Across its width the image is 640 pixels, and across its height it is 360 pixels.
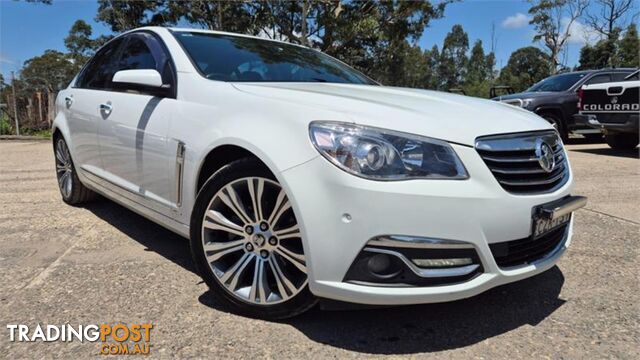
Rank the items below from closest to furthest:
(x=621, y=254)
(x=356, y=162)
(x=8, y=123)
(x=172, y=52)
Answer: (x=356, y=162), (x=172, y=52), (x=621, y=254), (x=8, y=123)

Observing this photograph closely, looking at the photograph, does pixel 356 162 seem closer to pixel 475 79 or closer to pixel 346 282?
pixel 346 282

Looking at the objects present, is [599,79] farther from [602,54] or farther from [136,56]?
[602,54]

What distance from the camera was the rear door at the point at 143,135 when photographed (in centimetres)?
293

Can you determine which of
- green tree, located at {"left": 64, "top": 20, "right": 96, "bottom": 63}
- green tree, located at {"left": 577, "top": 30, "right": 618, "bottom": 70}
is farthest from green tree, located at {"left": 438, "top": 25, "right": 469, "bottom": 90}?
green tree, located at {"left": 64, "top": 20, "right": 96, "bottom": 63}

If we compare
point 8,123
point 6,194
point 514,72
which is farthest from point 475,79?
point 6,194

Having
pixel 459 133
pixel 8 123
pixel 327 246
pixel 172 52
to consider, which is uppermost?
pixel 172 52

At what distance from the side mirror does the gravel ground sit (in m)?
1.13

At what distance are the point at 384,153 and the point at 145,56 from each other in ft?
7.15

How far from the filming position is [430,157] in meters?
2.11

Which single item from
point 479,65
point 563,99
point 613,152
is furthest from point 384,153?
point 479,65

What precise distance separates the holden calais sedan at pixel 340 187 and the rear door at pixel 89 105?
0.91 metres

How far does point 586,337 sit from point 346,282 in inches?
45.9

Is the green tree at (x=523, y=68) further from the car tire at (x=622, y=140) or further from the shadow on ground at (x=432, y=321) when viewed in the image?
the shadow on ground at (x=432, y=321)

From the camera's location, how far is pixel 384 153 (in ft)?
6.82
